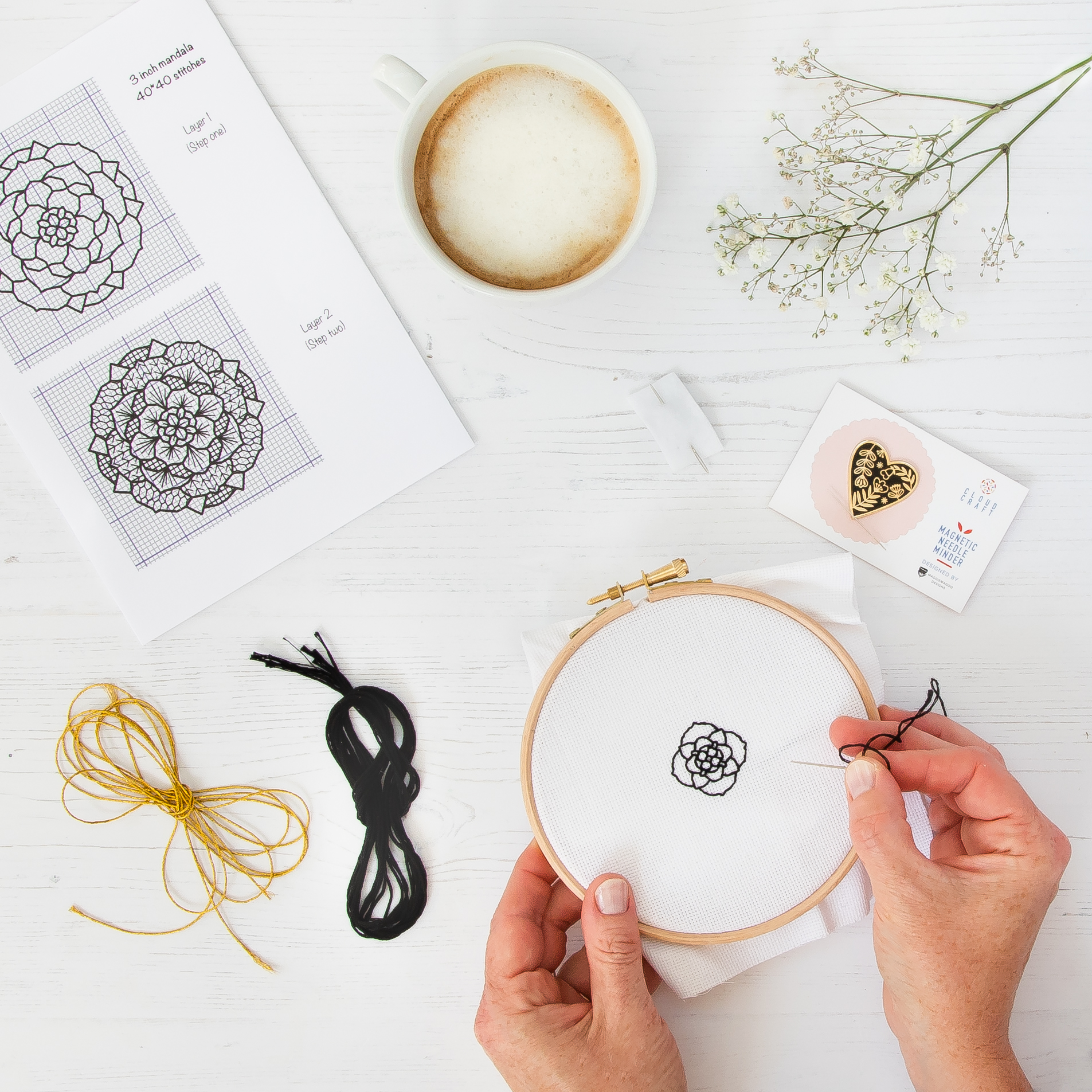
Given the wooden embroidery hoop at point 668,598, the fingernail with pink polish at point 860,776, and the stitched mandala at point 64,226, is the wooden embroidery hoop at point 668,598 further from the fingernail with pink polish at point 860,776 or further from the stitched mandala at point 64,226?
the stitched mandala at point 64,226

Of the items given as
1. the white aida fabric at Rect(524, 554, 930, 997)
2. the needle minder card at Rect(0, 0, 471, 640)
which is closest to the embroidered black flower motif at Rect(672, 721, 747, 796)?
the white aida fabric at Rect(524, 554, 930, 997)

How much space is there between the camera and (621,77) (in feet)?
2.59

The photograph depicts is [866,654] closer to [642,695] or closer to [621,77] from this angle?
[642,695]

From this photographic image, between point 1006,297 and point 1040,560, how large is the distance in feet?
0.90

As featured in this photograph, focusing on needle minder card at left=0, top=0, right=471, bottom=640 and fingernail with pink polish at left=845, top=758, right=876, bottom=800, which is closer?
fingernail with pink polish at left=845, top=758, right=876, bottom=800

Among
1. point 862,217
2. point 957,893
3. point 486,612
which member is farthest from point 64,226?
point 957,893

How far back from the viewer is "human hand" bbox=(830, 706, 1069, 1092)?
63cm

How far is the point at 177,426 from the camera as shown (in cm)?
81

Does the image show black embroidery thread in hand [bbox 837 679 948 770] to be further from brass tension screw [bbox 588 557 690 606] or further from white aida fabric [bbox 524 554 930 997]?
brass tension screw [bbox 588 557 690 606]

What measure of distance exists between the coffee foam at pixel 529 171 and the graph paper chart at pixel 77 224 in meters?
0.29

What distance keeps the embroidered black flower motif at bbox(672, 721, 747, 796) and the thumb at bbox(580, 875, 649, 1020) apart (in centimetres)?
11

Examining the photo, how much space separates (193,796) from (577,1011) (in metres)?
0.44

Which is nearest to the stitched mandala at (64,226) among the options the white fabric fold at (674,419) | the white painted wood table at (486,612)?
the white painted wood table at (486,612)

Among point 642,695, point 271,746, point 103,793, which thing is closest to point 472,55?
point 642,695
